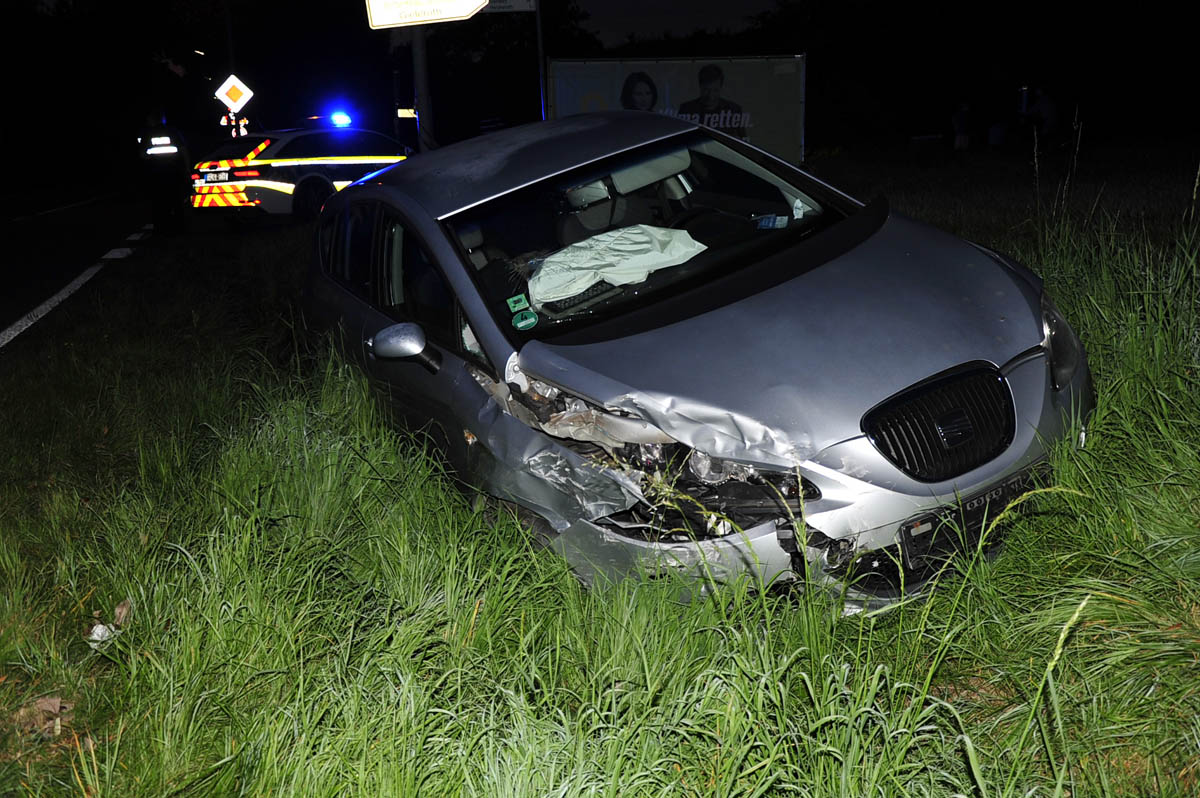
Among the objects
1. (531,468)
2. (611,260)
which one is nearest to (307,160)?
(611,260)

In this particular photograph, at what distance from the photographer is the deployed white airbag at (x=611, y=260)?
14.3 ft

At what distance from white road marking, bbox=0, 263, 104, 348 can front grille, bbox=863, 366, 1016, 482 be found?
7.49 metres

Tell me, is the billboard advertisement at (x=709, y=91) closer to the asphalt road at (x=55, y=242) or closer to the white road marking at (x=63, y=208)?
the asphalt road at (x=55, y=242)

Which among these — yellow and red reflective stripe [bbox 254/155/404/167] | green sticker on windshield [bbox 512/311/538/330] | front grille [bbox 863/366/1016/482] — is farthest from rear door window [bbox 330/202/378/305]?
yellow and red reflective stripe [bbox 254/155/404/167]

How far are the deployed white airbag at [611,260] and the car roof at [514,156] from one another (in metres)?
0.39

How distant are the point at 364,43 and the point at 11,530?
205 ft

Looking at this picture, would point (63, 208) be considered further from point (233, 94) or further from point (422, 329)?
point (422, 329)

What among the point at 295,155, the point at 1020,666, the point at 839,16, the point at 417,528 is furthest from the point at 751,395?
the point at 839,16

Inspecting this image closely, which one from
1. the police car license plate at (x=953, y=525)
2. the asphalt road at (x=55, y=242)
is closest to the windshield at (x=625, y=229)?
the police car license plate at (x=953, y=525)

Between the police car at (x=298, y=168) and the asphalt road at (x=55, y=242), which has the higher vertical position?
the police car at (x=298, y=168)

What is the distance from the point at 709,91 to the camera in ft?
75.4

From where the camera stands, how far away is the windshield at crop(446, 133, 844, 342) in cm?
423

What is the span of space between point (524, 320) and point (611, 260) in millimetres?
650

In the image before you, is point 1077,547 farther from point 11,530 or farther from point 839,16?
point 839,16
